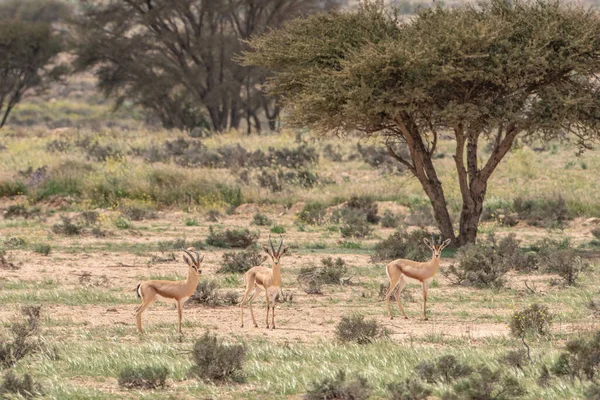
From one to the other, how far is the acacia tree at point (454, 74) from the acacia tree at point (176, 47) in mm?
29798

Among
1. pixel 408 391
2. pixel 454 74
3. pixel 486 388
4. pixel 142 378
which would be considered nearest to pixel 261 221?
pixel 454 74

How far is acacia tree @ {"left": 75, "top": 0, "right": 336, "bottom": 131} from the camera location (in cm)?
5162

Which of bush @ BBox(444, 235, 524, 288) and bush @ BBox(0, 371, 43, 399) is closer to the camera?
bush @ BBox(0, 371, 43, 399)

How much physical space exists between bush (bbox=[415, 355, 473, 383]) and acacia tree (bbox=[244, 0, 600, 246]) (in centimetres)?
1100

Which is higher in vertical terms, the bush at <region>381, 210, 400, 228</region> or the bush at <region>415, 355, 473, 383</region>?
the bush at <region>381, 210, 400, 228</region>

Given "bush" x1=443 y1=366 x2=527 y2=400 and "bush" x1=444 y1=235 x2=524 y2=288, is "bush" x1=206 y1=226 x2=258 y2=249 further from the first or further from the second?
Result: "bush" x1=443 y1=366 x2=527 y2=400

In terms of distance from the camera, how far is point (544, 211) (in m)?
27.1

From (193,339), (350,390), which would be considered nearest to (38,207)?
(193,339)

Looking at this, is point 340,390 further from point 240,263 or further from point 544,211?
point 544,211

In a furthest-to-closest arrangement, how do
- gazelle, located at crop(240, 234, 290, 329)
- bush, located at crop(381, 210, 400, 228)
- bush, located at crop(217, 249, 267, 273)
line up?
bush, located at crop(381, 210, 400, 228) → bush, located at crop(217, 249, 267, 273) → gazelle, located at crop(240, 234, 290, 329)

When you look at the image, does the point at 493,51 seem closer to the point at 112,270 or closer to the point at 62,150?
the point at 112,270

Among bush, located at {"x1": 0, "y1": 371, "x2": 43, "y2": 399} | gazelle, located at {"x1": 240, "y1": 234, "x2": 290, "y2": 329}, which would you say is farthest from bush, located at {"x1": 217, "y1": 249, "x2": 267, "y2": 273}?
bush, located at {"x1": 0, "y1": 371, "x2": 43, "y2": 399}

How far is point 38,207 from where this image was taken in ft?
96.1

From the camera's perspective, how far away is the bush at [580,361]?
8.93 meters
